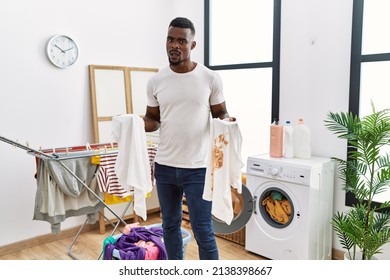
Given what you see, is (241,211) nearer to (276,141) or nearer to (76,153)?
(276,141)

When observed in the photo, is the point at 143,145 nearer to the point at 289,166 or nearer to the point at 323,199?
the point at 289,166

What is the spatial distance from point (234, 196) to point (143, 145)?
1.34m

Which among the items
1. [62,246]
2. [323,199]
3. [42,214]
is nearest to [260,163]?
[323,199]

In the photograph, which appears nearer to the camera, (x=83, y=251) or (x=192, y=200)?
(x=192, y=200)

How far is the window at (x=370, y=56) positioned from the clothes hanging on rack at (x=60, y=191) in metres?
2.05

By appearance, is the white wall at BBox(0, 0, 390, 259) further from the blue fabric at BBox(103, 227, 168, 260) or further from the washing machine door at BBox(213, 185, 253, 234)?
the blue fabric at BBox(103, 227, 168, 260)

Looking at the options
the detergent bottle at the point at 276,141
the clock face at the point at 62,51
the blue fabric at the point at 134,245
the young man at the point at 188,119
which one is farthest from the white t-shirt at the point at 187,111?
the clock face at the point at 62,51

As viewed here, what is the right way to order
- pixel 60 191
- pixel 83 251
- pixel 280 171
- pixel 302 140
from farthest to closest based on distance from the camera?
pixel 83 251
pixel 302 140
pixel 280 171
pixel 60 191

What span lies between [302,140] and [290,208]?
541mm

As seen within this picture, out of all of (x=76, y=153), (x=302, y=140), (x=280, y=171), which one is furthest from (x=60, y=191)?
(x=302, y=140)

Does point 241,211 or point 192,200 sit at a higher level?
point 192,200

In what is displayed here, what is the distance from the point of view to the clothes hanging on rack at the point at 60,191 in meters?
2.39

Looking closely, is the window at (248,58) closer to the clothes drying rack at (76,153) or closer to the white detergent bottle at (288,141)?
the white detergent bottle at (288,141)

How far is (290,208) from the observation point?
2.64 metres
